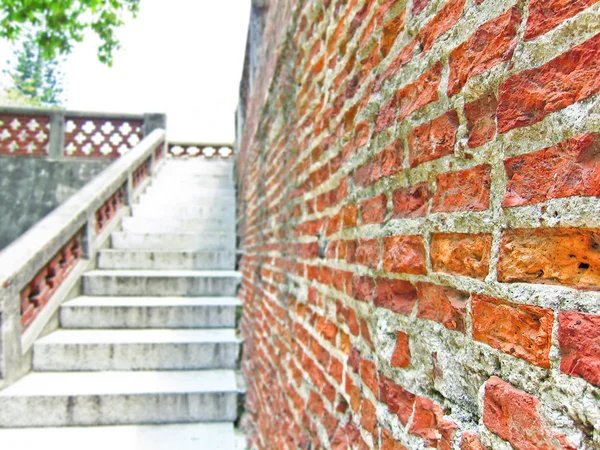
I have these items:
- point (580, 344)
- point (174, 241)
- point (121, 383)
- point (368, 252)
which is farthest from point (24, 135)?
point (580, 344)

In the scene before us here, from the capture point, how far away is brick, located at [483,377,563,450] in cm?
61

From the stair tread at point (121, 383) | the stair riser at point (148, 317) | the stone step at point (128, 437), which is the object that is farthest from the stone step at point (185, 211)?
the stone step at point (128, 437)

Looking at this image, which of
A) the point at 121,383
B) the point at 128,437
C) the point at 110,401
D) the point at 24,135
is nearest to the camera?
the point at 128,437

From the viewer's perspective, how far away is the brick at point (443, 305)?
0.81 meters

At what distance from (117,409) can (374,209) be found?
129 inches

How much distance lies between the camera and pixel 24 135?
7.96 m

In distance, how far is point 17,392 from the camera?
11.3 ft

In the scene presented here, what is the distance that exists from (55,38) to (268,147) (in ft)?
17.6

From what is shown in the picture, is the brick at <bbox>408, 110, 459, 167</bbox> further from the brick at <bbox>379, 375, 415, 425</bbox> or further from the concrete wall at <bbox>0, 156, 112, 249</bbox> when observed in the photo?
the concrete wall at <bbox>0, 156, 112, 249</bbox>

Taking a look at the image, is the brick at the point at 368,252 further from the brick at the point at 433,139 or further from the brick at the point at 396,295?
the brick at the point at 433,139

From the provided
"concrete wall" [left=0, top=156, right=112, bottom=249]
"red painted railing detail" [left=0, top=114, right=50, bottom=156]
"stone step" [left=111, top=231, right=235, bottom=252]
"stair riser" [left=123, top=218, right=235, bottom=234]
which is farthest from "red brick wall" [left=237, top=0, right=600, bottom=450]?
"red painted railing detail" [left=0, top=114, right=50, bottom=156]

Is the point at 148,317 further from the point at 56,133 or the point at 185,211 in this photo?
the point at 56,133

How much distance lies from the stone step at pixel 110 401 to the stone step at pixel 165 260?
5.63 ft

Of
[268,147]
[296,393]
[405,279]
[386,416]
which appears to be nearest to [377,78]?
[405,279]
